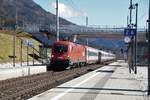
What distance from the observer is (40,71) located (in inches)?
1805

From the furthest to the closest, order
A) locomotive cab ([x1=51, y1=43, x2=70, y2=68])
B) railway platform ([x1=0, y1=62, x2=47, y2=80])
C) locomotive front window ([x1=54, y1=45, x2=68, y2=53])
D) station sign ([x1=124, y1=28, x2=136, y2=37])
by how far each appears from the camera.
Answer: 1. locomotive front window ([x1=54, y1=45, x2=68, y2=53])
2. locomotive cab ([x1=51, y1=43, x2=70, y2=68])
3. station sign ([x1=124, y1=28, x2=136, y2=37])
4. railway platform ([x1=0, y1=62, x2=47, y2=80])

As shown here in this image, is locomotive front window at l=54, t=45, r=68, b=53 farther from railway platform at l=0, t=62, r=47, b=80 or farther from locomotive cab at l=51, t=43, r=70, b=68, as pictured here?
railway platform at l=0, t=62, r=47, b=80

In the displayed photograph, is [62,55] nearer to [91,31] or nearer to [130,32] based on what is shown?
[130,32]

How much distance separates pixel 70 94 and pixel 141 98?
317 centimetres

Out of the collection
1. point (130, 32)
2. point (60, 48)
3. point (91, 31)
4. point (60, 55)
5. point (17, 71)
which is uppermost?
point (91, 31)

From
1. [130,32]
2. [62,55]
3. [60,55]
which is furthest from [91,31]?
[130,32]

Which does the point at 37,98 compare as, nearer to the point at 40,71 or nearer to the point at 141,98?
the point at 141,98

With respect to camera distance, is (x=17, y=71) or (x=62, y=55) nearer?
(x=17, y=71)

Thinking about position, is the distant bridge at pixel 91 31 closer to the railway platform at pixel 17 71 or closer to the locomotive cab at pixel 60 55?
the locomotive cab at pixel 60 55

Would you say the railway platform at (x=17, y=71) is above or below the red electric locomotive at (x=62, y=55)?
below

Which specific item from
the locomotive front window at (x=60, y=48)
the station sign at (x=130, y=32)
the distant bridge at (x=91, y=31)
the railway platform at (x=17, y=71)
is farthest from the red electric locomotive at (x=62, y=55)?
the distant bridge at (x=91, y=31)

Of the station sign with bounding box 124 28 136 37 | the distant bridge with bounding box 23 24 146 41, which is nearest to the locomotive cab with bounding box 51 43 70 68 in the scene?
the station sign with bounding box 124 28 136 37

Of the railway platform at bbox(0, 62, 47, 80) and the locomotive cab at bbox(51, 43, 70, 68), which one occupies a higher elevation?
the locomotive cab at bbox(51, 43, 70, 68)

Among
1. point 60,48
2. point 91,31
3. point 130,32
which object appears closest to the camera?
point 130,32
